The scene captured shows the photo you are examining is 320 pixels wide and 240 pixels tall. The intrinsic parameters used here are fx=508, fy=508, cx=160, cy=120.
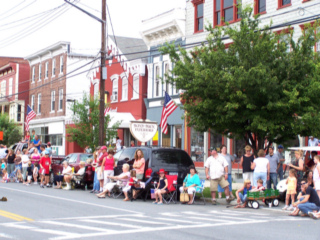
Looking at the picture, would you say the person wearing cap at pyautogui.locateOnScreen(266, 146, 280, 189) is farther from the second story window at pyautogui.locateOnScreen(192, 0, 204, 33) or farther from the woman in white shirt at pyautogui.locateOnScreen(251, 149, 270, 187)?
the second story window at pyautogui.locateOnScreen(192, 0, 204, 33)

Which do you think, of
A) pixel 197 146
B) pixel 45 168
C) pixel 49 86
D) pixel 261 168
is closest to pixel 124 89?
pixel 197 146

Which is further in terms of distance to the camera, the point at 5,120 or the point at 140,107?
the point at 5,120

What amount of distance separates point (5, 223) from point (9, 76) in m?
50.6

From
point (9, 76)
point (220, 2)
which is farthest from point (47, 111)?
point (220, 2)

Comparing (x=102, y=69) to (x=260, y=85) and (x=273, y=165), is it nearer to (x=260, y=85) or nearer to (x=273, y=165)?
(x=260, y=85)

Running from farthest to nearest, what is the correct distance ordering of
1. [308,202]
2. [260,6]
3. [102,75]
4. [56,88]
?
[56,88]
[260,6]
[102,75]
[308,202]

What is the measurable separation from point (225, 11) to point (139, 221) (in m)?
18.6

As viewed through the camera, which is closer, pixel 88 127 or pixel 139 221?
pixel 139 221

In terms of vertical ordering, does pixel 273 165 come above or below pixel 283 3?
below

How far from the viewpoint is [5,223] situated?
11.1 m

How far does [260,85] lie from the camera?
15.8 meters

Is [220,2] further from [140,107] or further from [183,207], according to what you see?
[183,207]

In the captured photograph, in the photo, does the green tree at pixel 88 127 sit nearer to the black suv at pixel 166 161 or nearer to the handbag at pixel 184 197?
the black suv at pixel 166 161

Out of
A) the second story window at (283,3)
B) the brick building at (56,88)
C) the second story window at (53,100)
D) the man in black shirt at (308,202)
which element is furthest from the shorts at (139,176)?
the second story window at (53,100)
